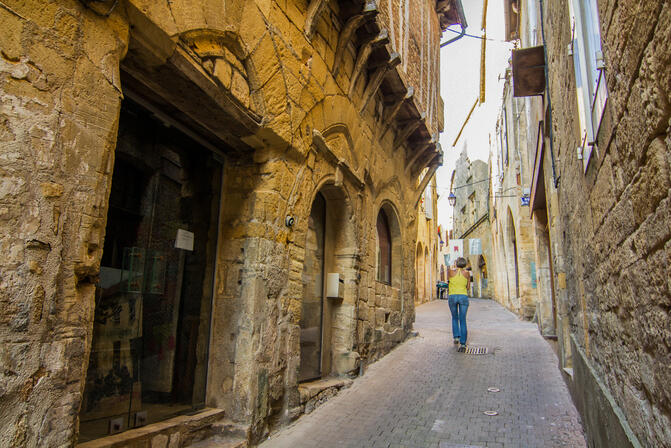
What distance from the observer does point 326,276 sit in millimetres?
5555

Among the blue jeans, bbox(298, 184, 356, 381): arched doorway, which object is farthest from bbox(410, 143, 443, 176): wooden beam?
bbox(298, 184, 356, 381): arched doorway

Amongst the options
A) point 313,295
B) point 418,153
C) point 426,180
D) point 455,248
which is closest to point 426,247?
point 455,248

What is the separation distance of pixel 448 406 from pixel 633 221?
11.5ft

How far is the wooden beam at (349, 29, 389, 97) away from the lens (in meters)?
5.24

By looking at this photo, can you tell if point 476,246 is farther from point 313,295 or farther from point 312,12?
point 312,12

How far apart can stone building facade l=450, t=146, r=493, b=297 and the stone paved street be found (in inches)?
561

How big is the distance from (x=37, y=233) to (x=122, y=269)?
1.19 metres

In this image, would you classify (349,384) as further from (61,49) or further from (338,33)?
(61,49)

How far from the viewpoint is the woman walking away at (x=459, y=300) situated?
7.22 m

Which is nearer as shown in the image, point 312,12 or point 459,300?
point 312,12

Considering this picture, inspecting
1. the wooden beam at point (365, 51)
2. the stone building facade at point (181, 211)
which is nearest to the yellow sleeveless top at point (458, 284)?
the stone building facade at point (181, 211)

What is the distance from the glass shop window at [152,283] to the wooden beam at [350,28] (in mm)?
2055

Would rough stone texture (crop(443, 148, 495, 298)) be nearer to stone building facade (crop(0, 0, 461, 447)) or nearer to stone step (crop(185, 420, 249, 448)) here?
stone building facade (crop(0, 0, 461, 447))

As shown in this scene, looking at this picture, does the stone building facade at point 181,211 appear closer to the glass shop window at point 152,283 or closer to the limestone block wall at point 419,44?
the glass shop window at point 152,283
